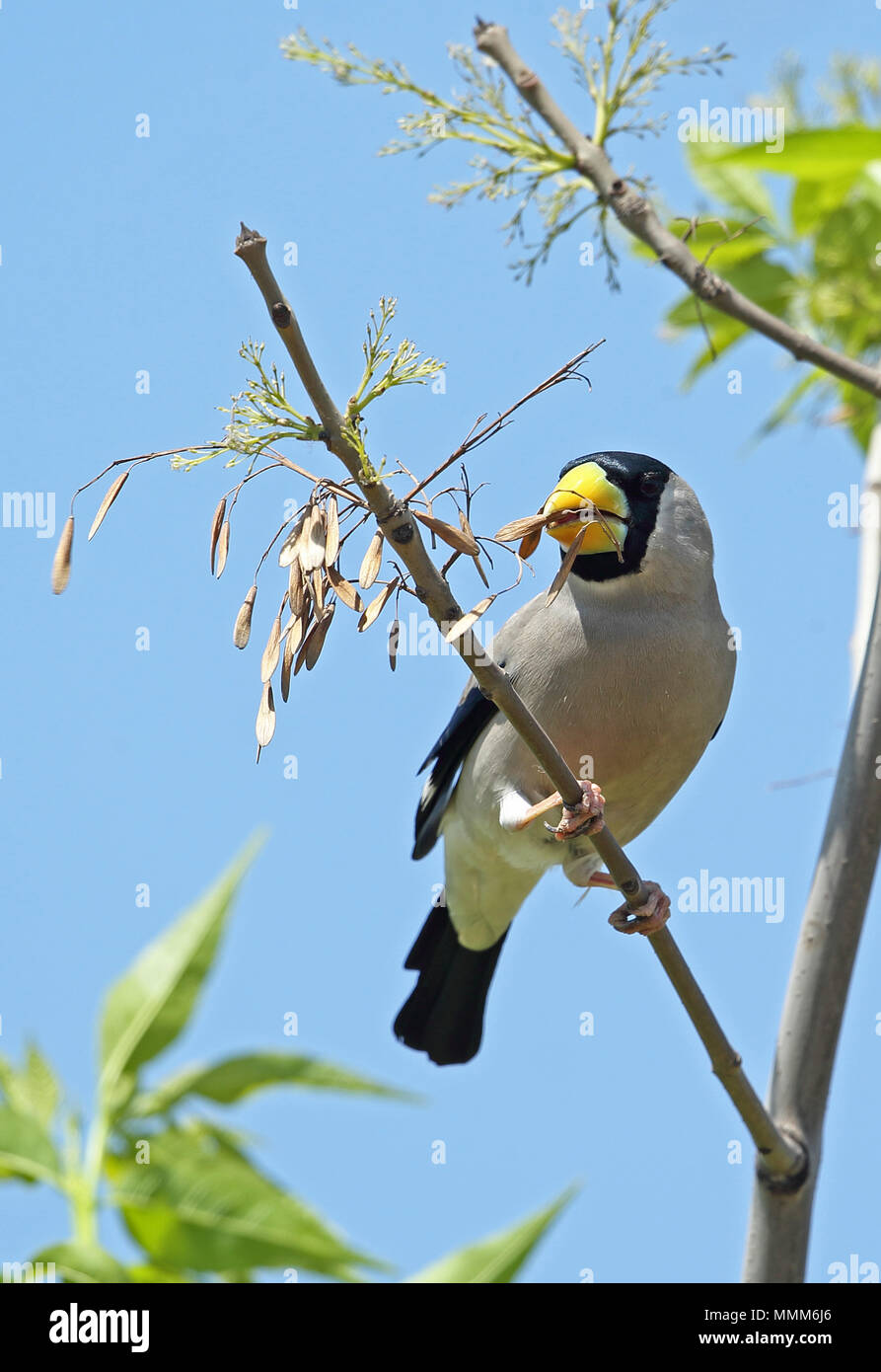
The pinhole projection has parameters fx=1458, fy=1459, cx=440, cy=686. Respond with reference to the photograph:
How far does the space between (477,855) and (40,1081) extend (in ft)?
6.61

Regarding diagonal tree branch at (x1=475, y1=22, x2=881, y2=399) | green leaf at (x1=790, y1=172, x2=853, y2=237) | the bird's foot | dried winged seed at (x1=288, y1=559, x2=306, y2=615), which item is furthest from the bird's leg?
green leaf at (x1=790, y1=172, x2=853, y2=237)

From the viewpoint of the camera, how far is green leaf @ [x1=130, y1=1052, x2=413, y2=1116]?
303 centimetres

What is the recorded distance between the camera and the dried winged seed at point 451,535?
7.14ft

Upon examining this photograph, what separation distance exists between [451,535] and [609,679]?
1894 millimetres

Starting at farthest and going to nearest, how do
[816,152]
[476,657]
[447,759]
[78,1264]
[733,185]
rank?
[733,185], [447,759], [816,152], [78,1264], [476,657]

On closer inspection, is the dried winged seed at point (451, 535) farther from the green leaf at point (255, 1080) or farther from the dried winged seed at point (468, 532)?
the green leaf at point (255, 1080)

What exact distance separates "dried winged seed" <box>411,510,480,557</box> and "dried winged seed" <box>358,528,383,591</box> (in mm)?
82

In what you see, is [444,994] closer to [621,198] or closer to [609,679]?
[609,679]

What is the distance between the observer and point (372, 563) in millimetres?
2137

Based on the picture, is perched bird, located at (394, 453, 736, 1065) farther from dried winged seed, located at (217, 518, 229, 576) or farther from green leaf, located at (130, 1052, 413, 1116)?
dried winged seed, located at (217, 518, 229, 576)

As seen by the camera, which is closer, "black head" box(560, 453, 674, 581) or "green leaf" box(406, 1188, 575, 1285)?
"green leaf" box(406, 1188, 575, 1285)

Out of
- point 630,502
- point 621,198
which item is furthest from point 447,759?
point 621,198

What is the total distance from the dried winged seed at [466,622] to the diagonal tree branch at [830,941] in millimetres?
1677
